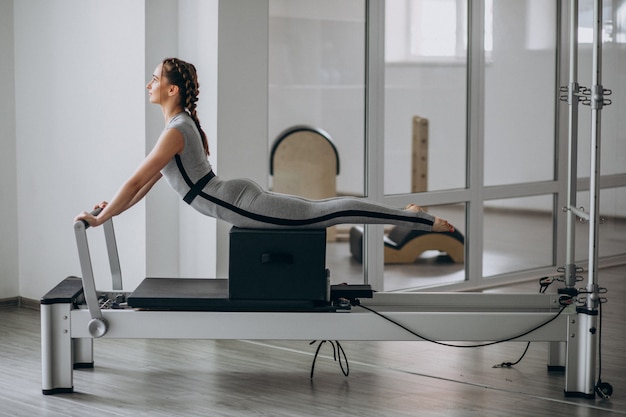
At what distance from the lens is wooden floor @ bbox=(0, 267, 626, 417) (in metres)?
3.48

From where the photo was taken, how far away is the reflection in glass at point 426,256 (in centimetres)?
564

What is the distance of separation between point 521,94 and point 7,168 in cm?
302

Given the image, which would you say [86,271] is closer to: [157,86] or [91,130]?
[157,86]

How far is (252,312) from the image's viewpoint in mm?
3590

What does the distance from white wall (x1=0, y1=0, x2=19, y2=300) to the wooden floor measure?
0.67 metres

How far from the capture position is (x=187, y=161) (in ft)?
12.0

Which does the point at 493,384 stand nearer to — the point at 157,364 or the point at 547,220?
the point at 157,364

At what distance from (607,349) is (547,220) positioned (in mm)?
2041

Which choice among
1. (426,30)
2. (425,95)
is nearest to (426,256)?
(425,95)

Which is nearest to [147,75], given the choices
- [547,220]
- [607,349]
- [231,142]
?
[231,142]

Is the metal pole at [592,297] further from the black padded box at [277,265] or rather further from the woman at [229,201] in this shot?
the black padded box at [277,265]

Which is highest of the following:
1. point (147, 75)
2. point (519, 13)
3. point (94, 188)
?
point (519, 13)

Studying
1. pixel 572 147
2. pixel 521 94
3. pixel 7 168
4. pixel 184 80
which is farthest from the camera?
pixel 521 94

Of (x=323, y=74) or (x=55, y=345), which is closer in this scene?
(x=55, y=345)
